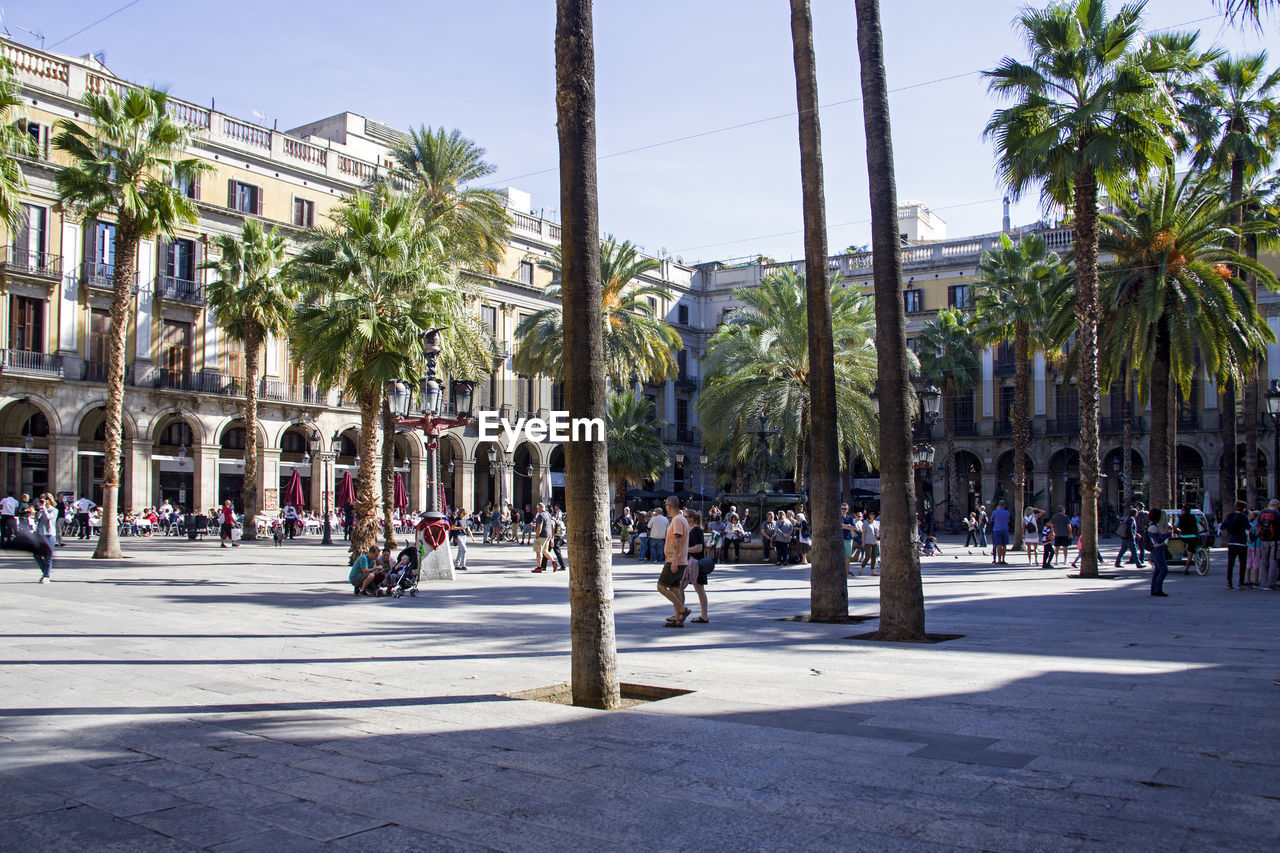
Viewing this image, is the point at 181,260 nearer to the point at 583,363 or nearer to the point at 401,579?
the point at 401,579

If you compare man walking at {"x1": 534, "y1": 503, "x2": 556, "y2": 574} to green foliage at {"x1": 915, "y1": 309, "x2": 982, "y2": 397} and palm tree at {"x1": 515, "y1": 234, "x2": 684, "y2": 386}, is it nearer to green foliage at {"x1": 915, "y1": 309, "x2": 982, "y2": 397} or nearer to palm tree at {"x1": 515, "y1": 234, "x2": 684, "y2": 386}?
palm tree at {"x1": 515, "y1": 234, "x2": 684, "y2": 386}

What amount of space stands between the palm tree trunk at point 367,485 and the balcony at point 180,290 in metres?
21.8

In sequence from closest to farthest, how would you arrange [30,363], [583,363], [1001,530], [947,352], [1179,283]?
[583,363] < [1179,283] < [1001,530] < [30,363] < [947,352]

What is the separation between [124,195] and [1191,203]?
25.0 metres

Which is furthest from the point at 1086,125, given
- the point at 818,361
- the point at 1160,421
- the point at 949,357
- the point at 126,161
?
the point at 949,357

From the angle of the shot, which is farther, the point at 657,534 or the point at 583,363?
the point at 657,534

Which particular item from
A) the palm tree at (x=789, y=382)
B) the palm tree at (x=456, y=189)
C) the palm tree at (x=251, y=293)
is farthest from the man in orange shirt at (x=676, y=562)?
the palm tree at (x=251, y=293)

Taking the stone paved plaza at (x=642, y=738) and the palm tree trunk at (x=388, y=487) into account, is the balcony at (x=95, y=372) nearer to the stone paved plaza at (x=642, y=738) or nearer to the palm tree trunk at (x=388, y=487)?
the palm tree trunk at (x=388, y=487)

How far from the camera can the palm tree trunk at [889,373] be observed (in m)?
10.3

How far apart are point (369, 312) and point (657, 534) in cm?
804

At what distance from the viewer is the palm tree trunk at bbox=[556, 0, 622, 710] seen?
22.4ft

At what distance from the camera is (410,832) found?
4.17 m

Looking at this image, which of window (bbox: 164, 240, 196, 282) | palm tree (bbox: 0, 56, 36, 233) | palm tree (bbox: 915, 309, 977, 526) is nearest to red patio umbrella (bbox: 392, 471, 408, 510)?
window (bbox: 164, 240, 196, 282)

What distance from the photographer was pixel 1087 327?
20.9 m
